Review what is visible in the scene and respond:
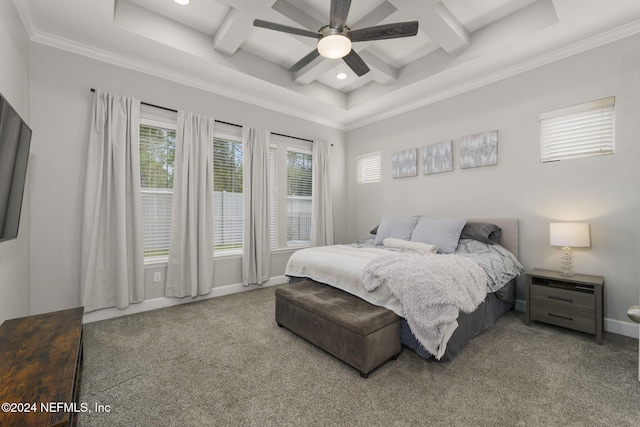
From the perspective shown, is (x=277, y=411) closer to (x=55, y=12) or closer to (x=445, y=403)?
(x=445, y=403)

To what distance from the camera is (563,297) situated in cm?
254

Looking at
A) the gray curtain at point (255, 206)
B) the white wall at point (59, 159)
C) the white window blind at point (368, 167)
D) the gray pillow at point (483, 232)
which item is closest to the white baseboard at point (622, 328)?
the gray pillow at point (483, 232)

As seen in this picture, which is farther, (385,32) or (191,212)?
(191,212)

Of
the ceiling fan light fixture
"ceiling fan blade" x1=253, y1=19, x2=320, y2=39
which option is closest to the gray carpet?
the ceiling fan light fixture

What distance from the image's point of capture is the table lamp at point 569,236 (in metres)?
2.55

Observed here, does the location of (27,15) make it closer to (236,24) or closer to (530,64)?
(236,24)

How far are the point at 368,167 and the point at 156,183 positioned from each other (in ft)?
11.2

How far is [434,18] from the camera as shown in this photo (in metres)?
2.60

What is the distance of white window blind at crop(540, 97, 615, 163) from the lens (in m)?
2.71

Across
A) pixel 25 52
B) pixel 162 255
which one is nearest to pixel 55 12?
pixel 25 52

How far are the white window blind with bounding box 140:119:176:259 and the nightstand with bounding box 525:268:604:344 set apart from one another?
4.12m

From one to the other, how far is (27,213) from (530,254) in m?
5.20

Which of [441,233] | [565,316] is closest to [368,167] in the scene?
[441,233]

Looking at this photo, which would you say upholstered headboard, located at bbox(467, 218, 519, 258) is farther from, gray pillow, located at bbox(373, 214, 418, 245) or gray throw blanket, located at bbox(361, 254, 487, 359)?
gray throw blanket, located at bbox(361, 254, 487, 359)
